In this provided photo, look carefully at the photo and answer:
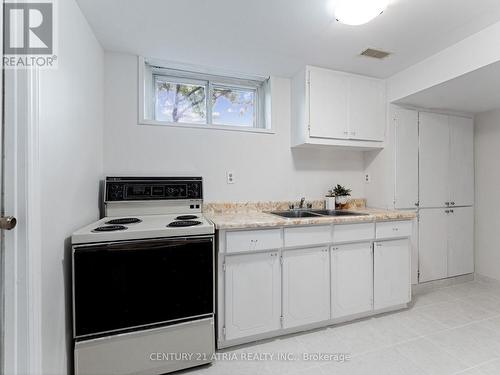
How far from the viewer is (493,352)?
5.48 ft

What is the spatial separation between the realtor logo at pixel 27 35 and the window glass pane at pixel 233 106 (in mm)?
1411

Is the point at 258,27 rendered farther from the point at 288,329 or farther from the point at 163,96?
the point at 288,329

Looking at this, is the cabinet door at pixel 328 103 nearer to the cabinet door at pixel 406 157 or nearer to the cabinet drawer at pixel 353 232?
the cabinet door at pixel 406 157

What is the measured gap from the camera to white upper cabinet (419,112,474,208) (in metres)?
2.65

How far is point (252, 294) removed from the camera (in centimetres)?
174

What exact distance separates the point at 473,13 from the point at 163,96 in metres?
2.43

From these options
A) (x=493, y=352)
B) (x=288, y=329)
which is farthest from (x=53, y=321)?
(x=493, y=352)

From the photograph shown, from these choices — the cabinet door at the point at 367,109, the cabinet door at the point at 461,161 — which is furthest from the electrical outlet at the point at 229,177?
the cabinet door at the point at 461,161

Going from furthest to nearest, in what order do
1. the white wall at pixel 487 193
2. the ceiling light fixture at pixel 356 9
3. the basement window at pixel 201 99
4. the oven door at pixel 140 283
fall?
the white wall at pixel 487 193 < the basement window at pixel 201 99 < the ceiling light fixture at pixel 356 9 < the oven door at pixel 140 283

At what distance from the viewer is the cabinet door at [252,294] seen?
66.7 inches

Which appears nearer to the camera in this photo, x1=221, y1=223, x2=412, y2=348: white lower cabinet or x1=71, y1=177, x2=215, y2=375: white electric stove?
x1=71, y1=177, x2=215, y2=375: white electric stove

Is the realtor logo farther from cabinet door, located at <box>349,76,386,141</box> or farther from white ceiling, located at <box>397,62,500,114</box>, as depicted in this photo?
white ceiling, located at <box>397,62,500,114</box>

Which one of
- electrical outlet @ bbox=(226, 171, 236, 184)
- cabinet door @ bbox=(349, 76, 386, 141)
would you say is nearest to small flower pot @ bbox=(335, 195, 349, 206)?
cabinet door @ bbox=(349, 76, 386, 141)

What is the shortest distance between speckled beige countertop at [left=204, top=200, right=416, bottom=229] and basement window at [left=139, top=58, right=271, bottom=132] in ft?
2.55
